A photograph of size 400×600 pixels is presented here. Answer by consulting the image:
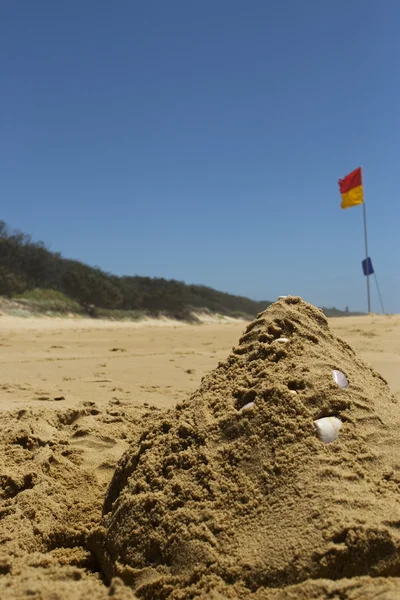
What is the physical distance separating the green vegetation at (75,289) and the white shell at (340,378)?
13.2m

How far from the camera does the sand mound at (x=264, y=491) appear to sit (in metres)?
1.41

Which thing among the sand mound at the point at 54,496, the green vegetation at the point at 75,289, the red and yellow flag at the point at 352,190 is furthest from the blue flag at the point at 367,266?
the sand mound at the point at 54,496

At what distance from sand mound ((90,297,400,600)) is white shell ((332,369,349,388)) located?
0.03 m

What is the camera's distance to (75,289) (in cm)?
1833

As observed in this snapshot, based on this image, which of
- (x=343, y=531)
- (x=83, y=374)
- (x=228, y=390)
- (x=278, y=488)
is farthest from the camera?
(x=83, y=374)

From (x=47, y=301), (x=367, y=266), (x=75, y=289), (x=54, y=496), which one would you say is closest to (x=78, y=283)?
(x=75, y=289)

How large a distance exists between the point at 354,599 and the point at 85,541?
42.2 inches

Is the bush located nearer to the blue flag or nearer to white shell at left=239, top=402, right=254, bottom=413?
the blue flag

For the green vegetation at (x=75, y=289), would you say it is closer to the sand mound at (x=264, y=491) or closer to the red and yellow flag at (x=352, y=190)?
the red and yellow flag at (x=352, y=190)

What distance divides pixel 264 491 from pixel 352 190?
21.0m

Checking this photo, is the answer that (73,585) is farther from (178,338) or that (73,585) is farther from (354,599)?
(178,338)

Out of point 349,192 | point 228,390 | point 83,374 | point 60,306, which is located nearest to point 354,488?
point 228,390

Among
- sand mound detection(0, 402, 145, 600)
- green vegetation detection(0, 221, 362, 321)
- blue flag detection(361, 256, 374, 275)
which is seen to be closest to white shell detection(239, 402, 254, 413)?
sand mound detection(0, 402, 145, 600)

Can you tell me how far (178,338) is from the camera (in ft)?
31.8
